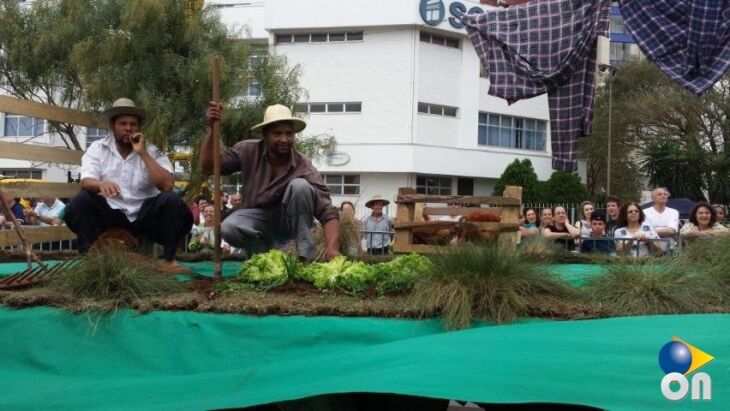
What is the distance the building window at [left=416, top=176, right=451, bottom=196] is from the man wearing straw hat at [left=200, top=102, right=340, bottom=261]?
27.1 meters

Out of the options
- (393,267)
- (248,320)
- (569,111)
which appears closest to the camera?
(248,320)

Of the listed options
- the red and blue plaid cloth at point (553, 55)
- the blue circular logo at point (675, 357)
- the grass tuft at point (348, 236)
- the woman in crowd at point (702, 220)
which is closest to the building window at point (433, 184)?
the woman in crowd at point (702, 220)

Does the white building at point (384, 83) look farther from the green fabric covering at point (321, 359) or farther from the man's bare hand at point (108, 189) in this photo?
the green fabric covering at point (321, 359)

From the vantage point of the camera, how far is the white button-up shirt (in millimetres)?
5023

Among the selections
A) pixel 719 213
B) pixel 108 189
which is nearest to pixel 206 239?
pixel 108 189

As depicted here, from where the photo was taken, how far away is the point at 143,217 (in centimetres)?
495

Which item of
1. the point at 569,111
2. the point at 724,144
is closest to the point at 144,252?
the point at 569,111

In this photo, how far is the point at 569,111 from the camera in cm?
633

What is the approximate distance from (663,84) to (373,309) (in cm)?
3250

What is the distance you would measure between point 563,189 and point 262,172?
84.8 ft

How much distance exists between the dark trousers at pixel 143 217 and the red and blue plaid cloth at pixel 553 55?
9.35 feet

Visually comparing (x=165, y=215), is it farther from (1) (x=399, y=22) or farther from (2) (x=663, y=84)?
(2) (x=663, y=84)

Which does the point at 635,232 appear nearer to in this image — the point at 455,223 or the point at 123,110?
the point at 455,223

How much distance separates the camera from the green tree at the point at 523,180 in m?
29.6
